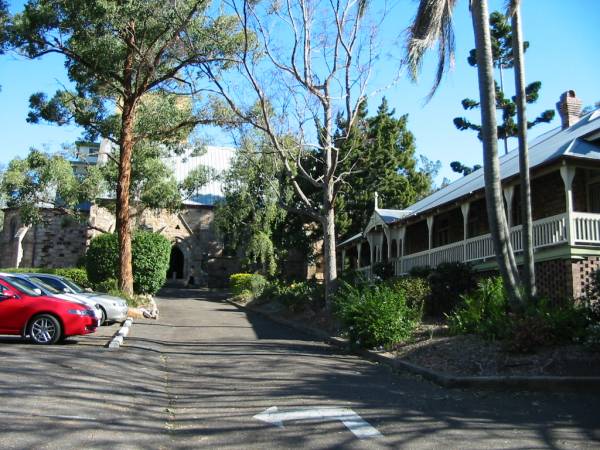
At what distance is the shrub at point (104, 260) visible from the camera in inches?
925

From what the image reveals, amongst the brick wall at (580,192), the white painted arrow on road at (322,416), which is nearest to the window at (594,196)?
the brick wall at (580,192)

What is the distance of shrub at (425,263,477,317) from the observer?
1600 cm

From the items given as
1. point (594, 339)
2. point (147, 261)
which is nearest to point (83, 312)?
point (594, 339)

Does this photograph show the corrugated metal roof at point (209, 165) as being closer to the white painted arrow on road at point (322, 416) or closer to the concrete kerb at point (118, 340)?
the concrete kerb at point (118, 340)

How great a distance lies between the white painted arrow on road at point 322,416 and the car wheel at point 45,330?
6.88 meters

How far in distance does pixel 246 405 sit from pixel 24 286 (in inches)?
299

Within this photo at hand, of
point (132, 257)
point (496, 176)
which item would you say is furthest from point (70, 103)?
point (496, 176)

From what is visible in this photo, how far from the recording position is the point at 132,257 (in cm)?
2419

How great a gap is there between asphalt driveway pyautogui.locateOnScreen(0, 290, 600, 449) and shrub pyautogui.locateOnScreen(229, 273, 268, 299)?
1955cm

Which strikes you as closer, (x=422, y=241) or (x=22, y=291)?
(x=22, y=291)

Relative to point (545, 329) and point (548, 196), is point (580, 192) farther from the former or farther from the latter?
point (545, 329)

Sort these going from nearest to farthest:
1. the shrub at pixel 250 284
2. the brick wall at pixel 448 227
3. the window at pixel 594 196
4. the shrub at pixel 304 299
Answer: the window at pixel 594 196 < the shrub at pixel 304 299 < the brick wall at pixel 448 227 < the shrub at pixel 250 284

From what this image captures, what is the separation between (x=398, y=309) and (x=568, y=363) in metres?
4.23

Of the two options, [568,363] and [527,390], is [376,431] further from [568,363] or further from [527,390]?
[568,363]
